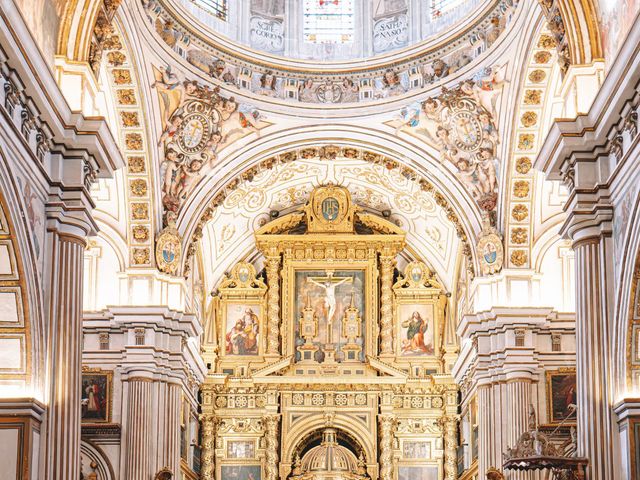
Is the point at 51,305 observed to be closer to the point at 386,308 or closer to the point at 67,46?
the point at 67,46

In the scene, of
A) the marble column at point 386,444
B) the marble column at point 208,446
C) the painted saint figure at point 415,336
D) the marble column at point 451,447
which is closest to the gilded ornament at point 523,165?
the painted saint figure at point 415,336

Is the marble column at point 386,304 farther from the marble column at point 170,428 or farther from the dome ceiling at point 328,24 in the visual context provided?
the marble column at point 170,428

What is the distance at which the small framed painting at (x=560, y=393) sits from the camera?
24969 millimetres

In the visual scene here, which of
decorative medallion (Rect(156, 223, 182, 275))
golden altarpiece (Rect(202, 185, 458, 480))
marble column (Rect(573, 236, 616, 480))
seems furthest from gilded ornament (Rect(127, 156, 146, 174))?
marble column (Rect(573, 236, 616, 480))

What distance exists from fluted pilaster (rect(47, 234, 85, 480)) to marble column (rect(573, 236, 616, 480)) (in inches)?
263

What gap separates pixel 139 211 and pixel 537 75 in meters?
8.48

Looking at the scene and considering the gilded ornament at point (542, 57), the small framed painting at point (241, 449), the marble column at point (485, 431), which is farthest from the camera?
the small framed painting at point (241, 449)

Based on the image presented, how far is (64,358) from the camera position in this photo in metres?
16.2

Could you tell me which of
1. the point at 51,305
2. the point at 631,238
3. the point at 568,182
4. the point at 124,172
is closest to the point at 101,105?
the point at 124,172

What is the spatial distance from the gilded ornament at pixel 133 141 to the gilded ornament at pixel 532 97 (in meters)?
7.69

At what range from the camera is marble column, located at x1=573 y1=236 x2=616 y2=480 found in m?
16.2

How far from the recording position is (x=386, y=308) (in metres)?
32.0

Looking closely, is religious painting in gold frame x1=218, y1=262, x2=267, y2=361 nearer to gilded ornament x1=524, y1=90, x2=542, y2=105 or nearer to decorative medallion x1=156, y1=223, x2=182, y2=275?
decorative medallion x1=156, y1=223, x2=182, y2=275

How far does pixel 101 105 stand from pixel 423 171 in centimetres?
715
